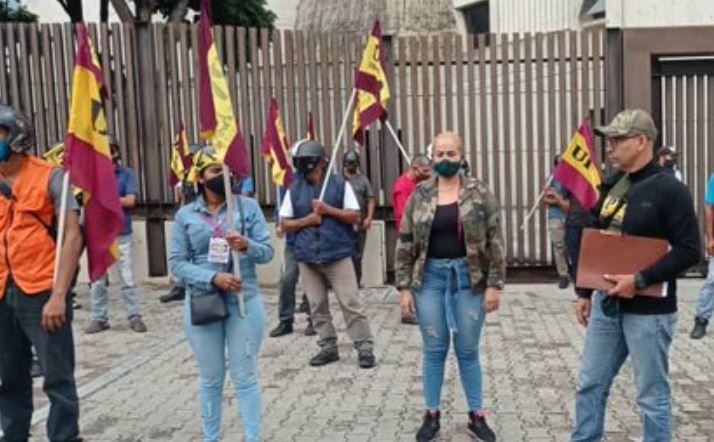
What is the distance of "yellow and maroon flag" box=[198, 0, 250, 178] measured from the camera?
16.9 feet

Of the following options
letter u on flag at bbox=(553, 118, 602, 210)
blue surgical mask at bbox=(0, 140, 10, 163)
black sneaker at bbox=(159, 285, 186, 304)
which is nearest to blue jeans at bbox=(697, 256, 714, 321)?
letter u on flag at bbox=(553, 118, 602, 210)

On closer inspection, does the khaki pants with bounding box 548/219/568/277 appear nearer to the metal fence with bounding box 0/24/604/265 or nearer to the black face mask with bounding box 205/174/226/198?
the metal fence with bounding box 0/24/604/265

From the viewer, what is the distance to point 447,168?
526 cm

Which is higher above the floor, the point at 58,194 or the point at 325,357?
the point at 58,194

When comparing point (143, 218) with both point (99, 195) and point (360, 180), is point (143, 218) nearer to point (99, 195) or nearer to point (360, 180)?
point (360, 180)

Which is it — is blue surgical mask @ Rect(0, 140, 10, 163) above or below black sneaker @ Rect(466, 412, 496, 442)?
above

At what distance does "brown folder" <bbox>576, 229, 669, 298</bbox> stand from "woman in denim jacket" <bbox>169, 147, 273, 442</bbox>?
1839 mm

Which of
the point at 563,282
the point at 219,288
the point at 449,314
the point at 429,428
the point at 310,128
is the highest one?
the point at 310,128

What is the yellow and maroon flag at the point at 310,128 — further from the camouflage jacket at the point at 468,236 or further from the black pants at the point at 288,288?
the camouflage jacket at the point at 468,236

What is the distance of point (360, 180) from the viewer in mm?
10758

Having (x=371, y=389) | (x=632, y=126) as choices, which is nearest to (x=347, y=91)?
(x=371, y=389)

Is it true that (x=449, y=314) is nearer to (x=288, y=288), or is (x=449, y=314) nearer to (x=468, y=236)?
(x=468, y=236)

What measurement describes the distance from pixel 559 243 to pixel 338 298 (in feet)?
16.8

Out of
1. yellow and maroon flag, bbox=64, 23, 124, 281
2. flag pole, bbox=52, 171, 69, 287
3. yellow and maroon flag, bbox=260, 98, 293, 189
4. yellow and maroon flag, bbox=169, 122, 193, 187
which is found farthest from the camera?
yellow and maroon flag, bbox=169, 122, 193, 187
